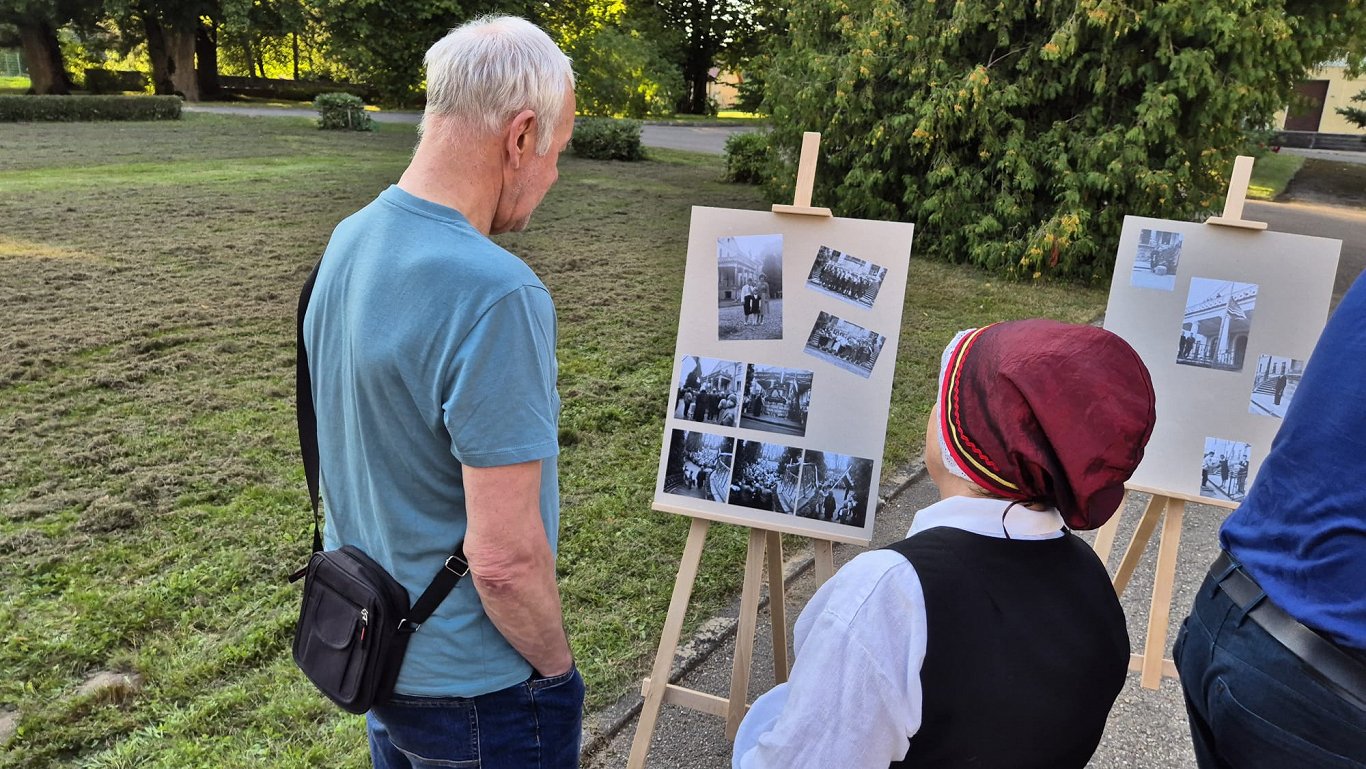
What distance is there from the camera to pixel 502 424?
4.11ft

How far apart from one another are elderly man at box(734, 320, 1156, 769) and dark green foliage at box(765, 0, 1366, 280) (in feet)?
27.5

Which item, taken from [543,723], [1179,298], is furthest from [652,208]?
[543,723]

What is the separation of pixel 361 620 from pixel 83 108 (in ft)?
78.7

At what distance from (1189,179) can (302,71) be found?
4703 centimetres

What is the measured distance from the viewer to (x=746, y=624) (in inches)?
99.5

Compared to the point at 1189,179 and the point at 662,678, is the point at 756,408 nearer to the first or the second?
the point at 662,678

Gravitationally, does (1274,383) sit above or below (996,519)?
below

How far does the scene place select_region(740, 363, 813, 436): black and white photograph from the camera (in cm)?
241

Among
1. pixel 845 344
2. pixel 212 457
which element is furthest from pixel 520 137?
pixel 212 457

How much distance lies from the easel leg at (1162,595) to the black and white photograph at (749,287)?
1.44 meters

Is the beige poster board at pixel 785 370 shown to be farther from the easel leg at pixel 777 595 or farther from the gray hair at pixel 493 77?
the gray hair at pixel 493 77

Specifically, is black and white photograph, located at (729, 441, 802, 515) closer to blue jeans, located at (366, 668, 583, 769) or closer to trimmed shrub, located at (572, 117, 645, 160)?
blue jeans, located at (366, 668, 583, 769)

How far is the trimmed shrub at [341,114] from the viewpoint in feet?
68.5

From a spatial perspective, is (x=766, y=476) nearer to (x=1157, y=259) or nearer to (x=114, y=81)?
(x=1157, y=259)
